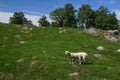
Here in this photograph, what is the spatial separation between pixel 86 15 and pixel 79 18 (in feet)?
14.9

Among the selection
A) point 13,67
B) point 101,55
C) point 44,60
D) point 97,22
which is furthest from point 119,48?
point 97,22

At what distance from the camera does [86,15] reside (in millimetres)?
142875

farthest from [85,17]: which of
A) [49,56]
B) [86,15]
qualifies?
[49,56]

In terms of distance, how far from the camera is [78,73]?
2030 inches

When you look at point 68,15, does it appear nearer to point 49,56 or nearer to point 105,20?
point 105,20

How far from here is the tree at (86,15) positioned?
143 m

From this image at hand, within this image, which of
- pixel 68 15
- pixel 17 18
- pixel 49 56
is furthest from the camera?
pixel 68 15

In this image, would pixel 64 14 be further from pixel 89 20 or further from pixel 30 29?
pixel 30 29

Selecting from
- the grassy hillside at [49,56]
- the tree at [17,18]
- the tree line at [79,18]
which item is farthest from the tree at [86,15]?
the grassy hillside at [49,56]

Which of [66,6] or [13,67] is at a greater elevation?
[66,6]

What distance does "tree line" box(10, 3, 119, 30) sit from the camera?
139m

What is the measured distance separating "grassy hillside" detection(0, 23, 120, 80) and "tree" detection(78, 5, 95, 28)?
169ft

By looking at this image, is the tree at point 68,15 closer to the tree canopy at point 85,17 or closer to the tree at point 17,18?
the tree canopy at point 85,17

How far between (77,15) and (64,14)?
9992mm
